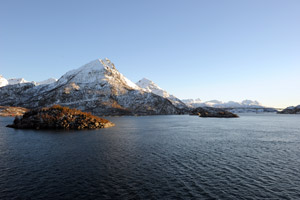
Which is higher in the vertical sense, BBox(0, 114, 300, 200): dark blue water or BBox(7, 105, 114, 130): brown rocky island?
BBox(7, 105, 114, 130): brown rocky island

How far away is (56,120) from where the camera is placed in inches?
3438

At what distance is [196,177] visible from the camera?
26172mm

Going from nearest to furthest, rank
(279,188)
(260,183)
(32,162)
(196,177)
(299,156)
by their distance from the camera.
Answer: (279,188) < (260,183) < (196,177) < (32,162) < (299,156)

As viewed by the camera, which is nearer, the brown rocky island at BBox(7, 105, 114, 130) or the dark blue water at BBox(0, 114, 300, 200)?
the dark blue water at BBox(0, 114, 300, 200)

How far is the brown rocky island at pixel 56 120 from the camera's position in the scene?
86.4m

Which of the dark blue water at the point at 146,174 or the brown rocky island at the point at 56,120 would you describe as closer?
the dark blue water at the point at 146,174

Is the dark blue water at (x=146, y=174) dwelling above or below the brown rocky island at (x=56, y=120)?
below

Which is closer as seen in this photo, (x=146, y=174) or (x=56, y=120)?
(x=146, y=174)

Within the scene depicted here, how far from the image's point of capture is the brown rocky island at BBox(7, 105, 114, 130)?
8638cm

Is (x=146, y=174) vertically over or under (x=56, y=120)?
under

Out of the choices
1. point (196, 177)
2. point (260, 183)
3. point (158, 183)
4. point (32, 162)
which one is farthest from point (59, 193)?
point (260, 183)

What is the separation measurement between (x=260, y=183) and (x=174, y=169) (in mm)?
11725

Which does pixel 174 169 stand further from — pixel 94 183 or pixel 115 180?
pixel 94 183

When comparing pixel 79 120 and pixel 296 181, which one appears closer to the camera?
pixel 296 181
